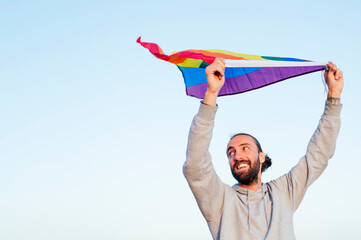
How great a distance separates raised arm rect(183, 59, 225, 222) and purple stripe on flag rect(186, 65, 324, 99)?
1638 mm

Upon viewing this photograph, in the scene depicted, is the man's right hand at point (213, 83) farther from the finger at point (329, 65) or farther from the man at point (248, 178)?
the finger at point (329, 65)

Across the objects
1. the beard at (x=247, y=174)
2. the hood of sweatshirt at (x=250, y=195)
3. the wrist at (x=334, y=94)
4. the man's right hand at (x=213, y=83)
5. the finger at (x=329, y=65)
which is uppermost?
the finger at (x=329, y=65)

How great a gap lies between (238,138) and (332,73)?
1.39m

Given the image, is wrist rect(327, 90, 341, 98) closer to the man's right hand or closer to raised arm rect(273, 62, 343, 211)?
raised arm rect(273, 62, 343, 211)

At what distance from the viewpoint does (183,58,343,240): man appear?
4895 mm

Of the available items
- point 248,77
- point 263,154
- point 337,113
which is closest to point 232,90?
point 248,77

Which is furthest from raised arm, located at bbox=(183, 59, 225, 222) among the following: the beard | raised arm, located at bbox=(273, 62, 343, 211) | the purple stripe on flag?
the purple stripe on flag

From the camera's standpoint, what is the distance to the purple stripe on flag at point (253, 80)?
6551 mm

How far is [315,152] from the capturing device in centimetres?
576

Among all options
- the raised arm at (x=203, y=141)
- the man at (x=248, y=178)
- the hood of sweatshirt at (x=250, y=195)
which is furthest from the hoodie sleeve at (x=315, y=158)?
the raised arm at (x=203, y=141)

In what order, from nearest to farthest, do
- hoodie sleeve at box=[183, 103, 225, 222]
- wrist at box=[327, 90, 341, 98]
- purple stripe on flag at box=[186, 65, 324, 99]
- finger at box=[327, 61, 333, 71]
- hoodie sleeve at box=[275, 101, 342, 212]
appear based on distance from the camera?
hoodie sleeve at box=[183, 103, 225, 222], hoodie sleeve at box=[275, 101, 342, 212], wrist at box=[327, 90, 341, 98], finger at box=[327, 61, 333, 71], purple stripe on flag at box=[186, 65, 324, 99]

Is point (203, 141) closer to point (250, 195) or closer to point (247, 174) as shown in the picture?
point (247, 174)

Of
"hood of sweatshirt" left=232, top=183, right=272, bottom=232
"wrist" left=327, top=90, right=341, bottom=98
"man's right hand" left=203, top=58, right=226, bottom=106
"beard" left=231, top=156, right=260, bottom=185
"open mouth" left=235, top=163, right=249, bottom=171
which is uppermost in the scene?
"wrist" left=327, top=90, right=341, bottom=98

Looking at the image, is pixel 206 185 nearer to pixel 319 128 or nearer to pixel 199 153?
pixel 199 153
